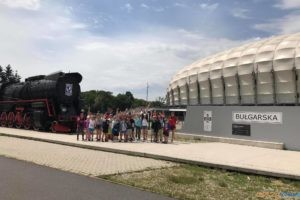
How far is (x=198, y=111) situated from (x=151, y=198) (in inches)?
667

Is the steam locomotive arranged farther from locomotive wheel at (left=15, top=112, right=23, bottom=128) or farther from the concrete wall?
the concrete wall

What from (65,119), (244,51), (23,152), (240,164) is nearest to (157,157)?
(240,164)

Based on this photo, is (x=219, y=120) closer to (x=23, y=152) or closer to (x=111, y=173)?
(x=23, y=152)

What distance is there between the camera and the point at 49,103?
30328mm

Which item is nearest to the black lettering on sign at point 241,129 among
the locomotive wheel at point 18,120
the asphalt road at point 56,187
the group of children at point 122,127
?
the group of children at point 122,127

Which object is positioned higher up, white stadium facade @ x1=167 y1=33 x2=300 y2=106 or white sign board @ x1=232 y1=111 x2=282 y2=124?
white stadium facade @ x1=167 y1=33 x2=300 y2=106

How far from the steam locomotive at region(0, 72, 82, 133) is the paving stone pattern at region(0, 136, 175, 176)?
12193 millimetres

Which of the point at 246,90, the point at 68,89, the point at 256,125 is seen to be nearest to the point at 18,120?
the point at 68,89

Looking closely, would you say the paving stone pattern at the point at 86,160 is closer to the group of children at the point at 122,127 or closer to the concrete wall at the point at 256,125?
the group of children at the point at 122,127

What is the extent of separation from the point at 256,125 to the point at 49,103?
48.1 feet

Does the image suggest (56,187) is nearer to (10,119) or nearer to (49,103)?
(49,103)

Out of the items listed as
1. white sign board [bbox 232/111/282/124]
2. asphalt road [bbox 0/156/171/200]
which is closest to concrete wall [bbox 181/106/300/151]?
white sign board [bbox 232/111/282/124]

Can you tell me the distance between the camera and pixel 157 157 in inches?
600

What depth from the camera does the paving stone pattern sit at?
12.5m
